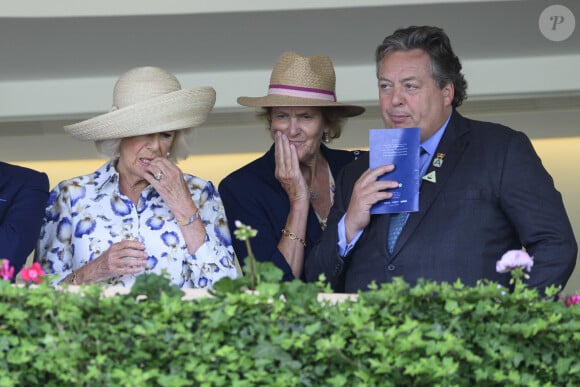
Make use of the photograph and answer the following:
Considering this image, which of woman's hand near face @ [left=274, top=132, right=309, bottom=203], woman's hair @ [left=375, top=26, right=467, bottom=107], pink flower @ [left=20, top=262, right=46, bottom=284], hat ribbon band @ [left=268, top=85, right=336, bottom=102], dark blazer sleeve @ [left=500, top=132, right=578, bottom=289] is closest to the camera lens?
pink flower @ [left=20, top=262, right=46, bottom=284]

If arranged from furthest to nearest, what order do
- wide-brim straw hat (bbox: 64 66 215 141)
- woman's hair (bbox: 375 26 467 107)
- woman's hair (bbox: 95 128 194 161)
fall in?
woman's hair (bbox: 95 128 194 161) < wide-brim straw hat (bbox: 64 66 215 141) < woman's hair (bbox: 375 26 467 107)

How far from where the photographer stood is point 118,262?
3814 millimetres

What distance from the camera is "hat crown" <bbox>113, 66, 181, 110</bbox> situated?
423cm

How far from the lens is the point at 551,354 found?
2.61 m

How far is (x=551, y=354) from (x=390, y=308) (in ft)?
1.24

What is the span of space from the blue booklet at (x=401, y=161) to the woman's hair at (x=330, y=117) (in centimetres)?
76

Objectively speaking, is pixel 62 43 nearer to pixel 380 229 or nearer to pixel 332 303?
pixel 380 229

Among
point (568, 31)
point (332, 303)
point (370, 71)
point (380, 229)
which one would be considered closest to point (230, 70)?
point (370, 71)

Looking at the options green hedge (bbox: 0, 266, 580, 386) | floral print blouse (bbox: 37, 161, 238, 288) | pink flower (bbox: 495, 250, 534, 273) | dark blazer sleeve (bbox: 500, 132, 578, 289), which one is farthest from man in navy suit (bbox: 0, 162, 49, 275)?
pink flower (bbox: 495, 250, 534, 273)

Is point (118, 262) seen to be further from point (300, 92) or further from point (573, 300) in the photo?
point (573, 300)

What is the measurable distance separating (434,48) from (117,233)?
1261 millimetres

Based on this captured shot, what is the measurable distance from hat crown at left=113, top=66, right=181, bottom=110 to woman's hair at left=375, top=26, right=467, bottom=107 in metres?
0.82

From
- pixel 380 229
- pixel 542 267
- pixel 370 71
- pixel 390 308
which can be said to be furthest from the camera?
pixel 370 71

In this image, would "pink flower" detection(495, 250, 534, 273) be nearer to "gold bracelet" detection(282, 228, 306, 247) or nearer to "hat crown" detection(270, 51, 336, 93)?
"gold bracelet" detection(282, 228, 306, 247)
